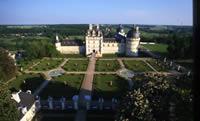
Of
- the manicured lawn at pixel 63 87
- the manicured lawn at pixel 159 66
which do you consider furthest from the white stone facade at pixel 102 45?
the manicured lawn at pixel 63 87

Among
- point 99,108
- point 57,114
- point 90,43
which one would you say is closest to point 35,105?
point 57,114

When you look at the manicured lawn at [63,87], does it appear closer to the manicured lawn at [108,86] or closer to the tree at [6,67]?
the manicured lawn at [108,86]

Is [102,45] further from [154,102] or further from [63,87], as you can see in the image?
[154,102]

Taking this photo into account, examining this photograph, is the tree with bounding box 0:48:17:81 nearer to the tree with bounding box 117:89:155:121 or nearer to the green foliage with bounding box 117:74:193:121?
the tree with bounding box 117:89:155:121

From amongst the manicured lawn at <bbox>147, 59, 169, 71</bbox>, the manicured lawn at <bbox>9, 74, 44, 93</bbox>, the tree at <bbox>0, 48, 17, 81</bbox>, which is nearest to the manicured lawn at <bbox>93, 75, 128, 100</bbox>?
the manicured lawn at <bbox>9, 74, 44, 93</bbox>

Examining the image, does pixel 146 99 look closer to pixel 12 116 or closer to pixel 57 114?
pixel 12 116

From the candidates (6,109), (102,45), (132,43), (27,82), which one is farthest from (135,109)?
(102,45)
